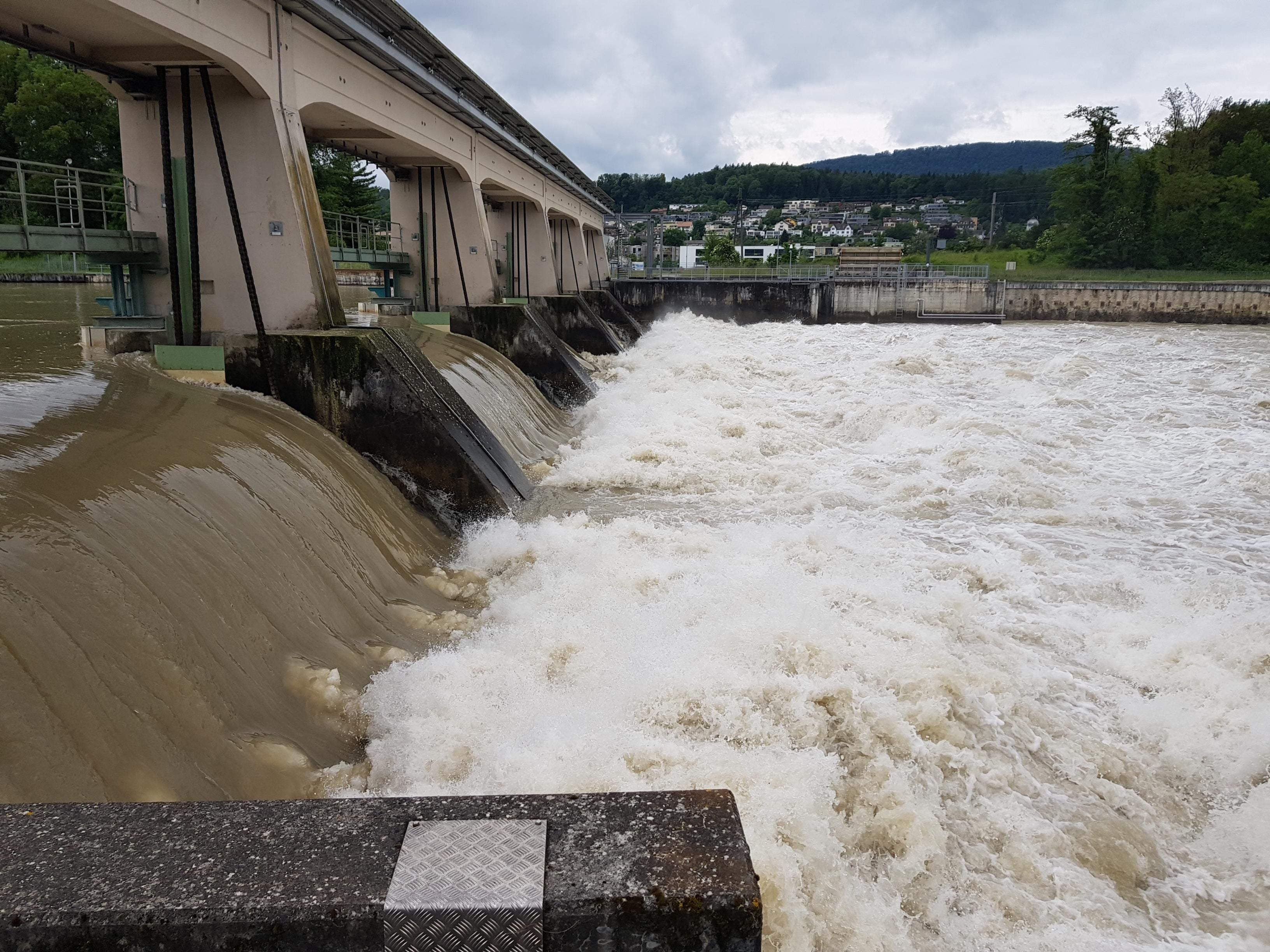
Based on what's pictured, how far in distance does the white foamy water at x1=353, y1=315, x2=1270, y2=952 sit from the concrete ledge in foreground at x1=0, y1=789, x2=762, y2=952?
1186 millimetres

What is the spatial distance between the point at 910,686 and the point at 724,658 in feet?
3.70

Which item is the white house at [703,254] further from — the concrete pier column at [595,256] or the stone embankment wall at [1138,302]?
the stone embankment wall at [1138,302]

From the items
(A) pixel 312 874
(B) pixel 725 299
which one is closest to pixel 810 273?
(B) pixel 725 299

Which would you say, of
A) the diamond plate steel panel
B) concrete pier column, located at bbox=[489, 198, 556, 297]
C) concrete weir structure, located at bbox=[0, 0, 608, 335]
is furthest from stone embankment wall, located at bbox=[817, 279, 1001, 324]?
the diamond plate steel panel

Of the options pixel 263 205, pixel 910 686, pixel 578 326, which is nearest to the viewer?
pixel 910 686

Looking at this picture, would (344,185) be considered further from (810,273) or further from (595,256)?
(810,273)

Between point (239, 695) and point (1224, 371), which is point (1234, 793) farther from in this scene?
point (1224, 371)

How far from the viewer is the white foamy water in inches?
151

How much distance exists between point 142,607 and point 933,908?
4189mm

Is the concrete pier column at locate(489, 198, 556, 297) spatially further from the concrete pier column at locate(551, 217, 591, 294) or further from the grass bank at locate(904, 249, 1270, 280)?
the grass bank at locate(904, 249, 1270, 280)

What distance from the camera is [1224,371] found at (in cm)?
2216

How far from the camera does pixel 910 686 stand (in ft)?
17.1

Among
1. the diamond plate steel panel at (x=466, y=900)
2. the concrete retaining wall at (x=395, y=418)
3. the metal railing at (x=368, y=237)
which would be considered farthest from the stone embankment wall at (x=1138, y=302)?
the diamond plate steel panel at (x=466, y=900)

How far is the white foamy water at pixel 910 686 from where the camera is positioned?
3840 mm
